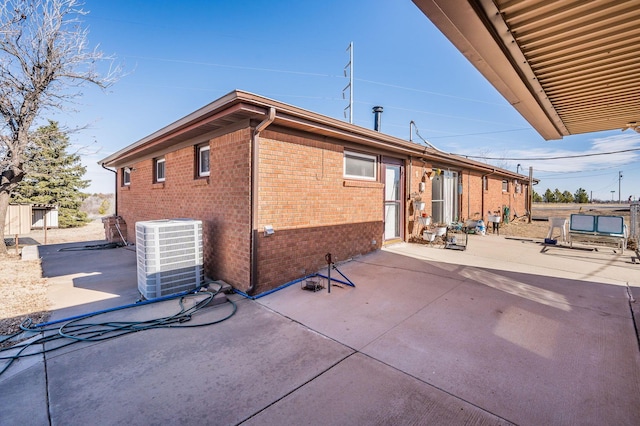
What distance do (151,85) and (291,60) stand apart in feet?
17.2

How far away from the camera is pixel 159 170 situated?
876 cm

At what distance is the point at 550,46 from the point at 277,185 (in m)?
3.86

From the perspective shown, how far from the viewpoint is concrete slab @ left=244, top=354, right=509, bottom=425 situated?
197cm

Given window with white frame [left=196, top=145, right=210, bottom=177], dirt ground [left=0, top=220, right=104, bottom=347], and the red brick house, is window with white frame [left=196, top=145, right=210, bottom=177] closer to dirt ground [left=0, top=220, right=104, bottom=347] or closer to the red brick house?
the red brick house

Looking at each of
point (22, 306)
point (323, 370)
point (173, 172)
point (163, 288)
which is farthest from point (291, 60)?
point (323, 370)

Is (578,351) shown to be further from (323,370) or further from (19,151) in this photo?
(19,151)

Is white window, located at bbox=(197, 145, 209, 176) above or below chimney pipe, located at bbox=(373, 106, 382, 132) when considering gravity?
below

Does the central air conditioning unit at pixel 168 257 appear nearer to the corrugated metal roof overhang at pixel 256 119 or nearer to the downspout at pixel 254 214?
the downspout at pixel 254 214

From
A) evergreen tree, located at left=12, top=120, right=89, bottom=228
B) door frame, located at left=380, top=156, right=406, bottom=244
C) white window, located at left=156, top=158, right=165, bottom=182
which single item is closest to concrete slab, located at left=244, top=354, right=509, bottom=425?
door frame, located at left=380, top=156, right=406, bottom=244

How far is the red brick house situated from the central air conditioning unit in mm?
570

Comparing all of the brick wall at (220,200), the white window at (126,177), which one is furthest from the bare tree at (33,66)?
the brick wall at (220,200)

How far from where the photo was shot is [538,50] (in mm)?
2535

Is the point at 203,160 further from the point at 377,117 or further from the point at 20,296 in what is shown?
the point at 377,117

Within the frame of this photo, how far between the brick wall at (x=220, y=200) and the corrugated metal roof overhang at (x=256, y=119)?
0.35 meters
